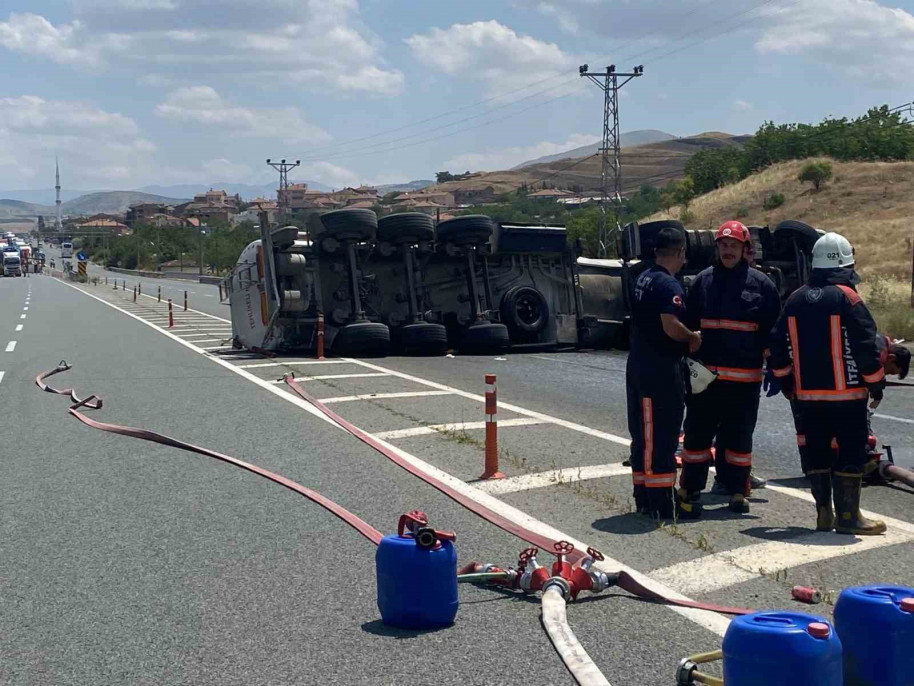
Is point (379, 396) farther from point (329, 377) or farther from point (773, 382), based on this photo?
point (773, 382)

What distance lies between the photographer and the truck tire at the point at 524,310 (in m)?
19.9

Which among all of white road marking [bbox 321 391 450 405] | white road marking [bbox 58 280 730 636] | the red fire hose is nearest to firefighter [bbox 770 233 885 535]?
white road marking [bbox 58 280 730 636]

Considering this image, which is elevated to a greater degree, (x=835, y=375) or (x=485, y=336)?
(x=835, y=375)

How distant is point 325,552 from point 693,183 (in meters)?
92.4

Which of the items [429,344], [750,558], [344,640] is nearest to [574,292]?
[429,344]

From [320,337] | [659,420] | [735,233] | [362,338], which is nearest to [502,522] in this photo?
[659,420]

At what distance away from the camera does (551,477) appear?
8.24 metres

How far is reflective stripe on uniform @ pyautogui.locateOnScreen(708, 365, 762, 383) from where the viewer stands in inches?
275

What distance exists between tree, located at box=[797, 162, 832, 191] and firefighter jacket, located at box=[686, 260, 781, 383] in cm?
6993

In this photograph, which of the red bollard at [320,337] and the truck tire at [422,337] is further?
the truck tire at [422,337]

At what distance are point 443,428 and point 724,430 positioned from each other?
404 cm

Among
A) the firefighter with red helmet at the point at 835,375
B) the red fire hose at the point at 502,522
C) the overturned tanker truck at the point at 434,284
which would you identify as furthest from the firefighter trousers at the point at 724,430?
the overturned tanker truck at the point at 434,284

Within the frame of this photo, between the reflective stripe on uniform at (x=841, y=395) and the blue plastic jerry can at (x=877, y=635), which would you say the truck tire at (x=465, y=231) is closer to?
the reflective stripe on uniform at (x=841, y=395)

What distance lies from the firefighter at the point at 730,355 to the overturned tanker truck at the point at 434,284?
10.8m
